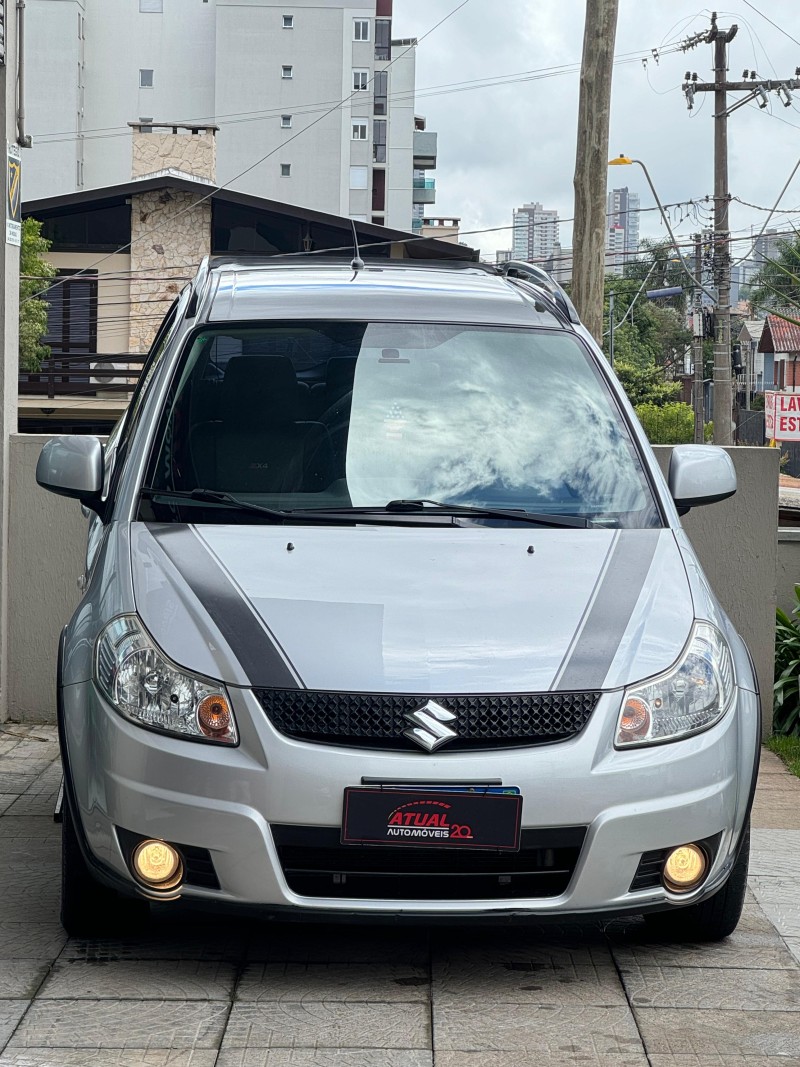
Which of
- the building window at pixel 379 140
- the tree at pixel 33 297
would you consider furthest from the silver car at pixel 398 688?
the building window at pixel 379 140

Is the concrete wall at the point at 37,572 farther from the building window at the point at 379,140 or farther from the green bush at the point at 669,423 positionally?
the building window at the point at 379,140

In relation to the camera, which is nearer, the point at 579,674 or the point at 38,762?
the point at 579,674

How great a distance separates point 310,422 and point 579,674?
4.78 feet

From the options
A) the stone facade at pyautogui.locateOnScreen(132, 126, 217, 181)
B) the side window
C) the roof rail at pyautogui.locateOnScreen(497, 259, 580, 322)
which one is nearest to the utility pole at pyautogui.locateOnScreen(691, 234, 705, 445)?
the stone facade at pyautogui.locateOnScreen(132, 126, 217, 181)

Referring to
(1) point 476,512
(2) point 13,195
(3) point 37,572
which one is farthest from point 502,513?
(2) point 13,195

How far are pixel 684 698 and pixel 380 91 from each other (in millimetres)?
88162

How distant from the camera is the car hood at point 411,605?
3.46 metres

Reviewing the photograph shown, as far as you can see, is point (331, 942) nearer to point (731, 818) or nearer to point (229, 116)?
point (731, 818)

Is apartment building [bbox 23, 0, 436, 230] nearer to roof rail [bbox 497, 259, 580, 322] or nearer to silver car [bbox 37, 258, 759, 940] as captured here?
roof rail [bbox 497, 259, 580, 322]

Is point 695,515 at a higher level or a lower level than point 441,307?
lower

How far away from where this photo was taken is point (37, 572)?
22.9 feet

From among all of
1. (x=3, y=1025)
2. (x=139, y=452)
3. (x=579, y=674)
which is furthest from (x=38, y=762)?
(x=579, y=674)

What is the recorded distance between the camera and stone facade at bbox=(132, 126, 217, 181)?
36.1 metres

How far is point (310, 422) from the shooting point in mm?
4578
